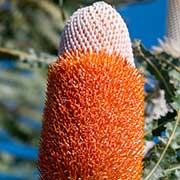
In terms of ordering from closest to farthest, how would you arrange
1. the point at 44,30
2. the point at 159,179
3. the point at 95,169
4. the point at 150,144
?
1. the point at 95,169
2. the point at 159,179
3. the point at 150,144
4. the point at 44,30

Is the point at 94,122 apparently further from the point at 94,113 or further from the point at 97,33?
the point at 97,33

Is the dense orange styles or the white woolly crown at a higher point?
the white woolly crown

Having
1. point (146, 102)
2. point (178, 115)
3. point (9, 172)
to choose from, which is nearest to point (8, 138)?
point (9, 172)

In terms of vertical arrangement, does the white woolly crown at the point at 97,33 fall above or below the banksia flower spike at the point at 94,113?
above

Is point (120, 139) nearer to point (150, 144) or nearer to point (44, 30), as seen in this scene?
point (150, 144)

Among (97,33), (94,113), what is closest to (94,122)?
(94,113)

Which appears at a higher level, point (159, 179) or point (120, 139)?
point (120, 139)
